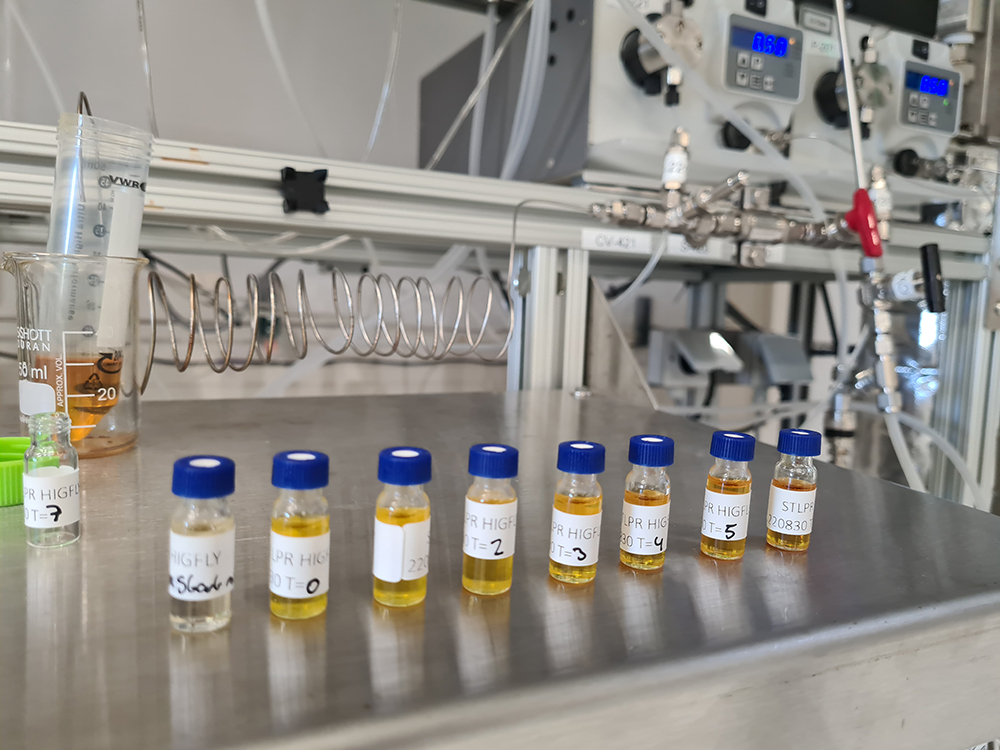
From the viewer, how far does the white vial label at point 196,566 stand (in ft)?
1.26

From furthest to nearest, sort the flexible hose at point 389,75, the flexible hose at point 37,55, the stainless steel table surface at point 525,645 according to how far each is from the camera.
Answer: the flexible hose at point 389,75 < the flexible hose at point 37,55 < the stainless steel table surface at point 525,645

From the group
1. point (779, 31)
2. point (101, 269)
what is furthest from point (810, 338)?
point (101, 269)

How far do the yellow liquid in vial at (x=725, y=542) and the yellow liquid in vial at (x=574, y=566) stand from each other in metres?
0.11

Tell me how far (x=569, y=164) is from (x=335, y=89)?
87 centimetres

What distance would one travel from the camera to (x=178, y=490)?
1.26ft

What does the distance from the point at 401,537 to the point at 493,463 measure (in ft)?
0.25

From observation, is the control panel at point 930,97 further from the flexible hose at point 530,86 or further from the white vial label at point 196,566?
the white vial label at point 196,566

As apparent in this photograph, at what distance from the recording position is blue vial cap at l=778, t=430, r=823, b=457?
0.56 metres

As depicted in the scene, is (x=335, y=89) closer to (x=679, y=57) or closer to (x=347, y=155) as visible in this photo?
(x=347, y=155)

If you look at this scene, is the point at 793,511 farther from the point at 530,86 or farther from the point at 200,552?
the point at 530,86

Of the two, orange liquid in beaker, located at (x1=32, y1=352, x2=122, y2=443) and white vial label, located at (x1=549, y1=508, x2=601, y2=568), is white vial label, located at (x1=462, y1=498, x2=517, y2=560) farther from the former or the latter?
orange liquid in beaker, located at (x1=32, y1=352, x2=122, y2=443)

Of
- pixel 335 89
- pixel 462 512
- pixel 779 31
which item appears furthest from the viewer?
pixel 335 89

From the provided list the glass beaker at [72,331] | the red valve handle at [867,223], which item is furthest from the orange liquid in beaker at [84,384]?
the red valve handle at [867,223]

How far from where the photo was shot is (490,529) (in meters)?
0.45
